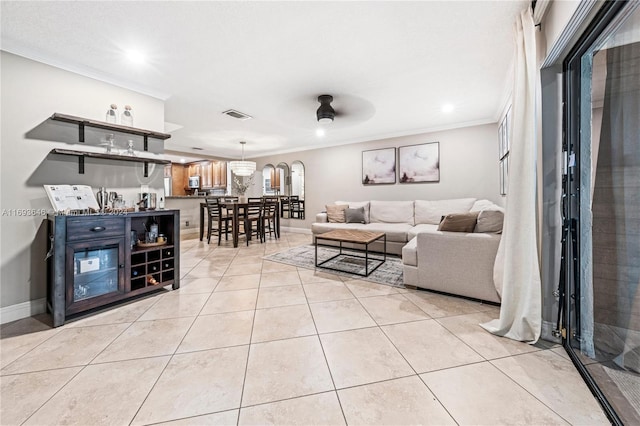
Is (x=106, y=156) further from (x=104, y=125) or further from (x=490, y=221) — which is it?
(x=490, y=221)

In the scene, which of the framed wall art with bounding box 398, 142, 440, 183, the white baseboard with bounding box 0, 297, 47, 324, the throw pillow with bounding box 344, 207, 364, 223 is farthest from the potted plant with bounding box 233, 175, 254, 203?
the white baseboard with bounding box 0, 297, 47, 324

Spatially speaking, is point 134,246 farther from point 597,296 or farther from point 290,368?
point 597,296

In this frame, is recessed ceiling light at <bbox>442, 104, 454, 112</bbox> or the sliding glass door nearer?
the sliding glass door

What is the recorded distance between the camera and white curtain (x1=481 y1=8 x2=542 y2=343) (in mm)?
1646

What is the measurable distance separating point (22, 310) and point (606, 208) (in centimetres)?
436

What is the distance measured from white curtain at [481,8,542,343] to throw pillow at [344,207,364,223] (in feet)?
10.3

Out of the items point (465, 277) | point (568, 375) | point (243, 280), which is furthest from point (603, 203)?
point (243, 280)

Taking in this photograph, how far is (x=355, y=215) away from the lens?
4926 mm

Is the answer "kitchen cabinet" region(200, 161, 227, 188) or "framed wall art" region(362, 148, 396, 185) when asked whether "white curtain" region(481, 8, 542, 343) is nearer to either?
"framed wall art" region(362, 148, 396, 185)

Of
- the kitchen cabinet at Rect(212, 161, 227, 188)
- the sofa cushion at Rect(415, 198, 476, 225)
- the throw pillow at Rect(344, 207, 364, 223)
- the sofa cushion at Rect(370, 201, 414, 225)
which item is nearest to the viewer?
the sofa cushion at Rect(415, 198, 476, 225)

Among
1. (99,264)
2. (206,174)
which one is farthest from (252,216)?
(206,174)

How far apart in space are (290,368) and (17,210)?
107 inches

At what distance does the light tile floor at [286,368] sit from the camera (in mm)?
1117

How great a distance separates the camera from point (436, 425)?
1.05 metres
